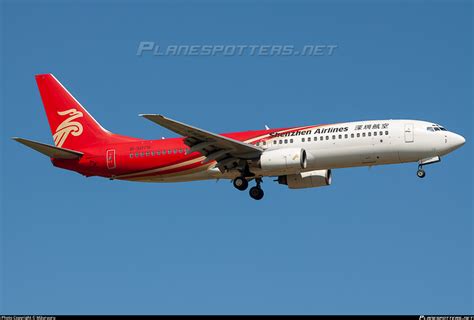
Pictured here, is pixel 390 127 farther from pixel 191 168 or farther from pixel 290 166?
pixel 191 168

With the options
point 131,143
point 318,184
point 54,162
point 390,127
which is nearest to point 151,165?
point 131,143

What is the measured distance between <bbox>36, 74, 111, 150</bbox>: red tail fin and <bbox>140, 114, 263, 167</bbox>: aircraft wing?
27.6 feet

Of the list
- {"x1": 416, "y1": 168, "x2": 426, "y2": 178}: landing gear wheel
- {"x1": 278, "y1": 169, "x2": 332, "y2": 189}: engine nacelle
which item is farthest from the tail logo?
{"x1": 416, "y1": 168, "x2": 426, "y2": 178}: landing gear wheel

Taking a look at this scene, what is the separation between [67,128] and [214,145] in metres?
12.1

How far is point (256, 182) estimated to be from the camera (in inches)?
2295

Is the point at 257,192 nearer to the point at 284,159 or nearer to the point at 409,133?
the point at 284,159

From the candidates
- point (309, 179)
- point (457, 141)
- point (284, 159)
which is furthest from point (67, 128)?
point (457, 141)

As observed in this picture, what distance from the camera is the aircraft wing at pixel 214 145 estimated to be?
53312 mm

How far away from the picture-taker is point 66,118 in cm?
6228

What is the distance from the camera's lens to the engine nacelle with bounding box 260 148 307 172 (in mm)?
53569

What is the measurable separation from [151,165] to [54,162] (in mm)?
6531

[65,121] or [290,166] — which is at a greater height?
[65,121]

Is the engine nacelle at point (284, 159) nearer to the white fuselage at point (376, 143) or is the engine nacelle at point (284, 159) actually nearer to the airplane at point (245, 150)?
the airplane at point (245, 150)

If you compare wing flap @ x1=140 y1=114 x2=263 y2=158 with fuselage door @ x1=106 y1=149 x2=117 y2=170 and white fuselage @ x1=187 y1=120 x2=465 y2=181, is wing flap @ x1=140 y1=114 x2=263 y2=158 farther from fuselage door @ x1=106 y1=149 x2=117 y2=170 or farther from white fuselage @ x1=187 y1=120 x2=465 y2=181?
fuselage door @ x1=106 y1=149 x2=117 y2=170
